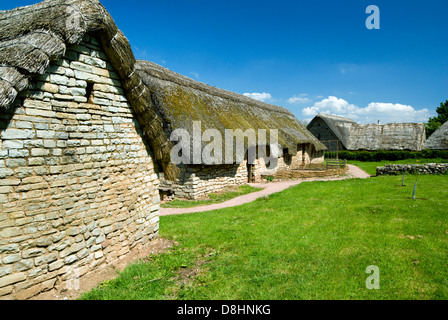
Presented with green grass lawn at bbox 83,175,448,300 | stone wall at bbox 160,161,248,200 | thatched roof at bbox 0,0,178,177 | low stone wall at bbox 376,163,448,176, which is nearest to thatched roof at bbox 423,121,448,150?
low stone wall at bbox 376,163,448,176

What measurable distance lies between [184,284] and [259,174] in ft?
48.1

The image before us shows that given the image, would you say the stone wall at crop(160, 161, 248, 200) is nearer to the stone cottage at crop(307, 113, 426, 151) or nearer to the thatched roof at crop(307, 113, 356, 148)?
the stone cottage at crop(307, 113, 426, 151)

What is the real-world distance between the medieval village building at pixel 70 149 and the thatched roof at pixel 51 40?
0.02 m

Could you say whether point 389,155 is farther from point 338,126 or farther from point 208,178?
point 208,178

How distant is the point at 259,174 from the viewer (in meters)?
18.9

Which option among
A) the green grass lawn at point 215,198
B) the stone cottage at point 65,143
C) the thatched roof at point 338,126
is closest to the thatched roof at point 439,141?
→ the thatched roof at point 338,126

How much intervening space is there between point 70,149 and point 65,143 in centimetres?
14

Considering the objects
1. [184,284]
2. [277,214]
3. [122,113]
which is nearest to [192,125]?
[277,214]

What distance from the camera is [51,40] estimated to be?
401 centimetres

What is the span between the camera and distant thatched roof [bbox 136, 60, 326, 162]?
12.7m

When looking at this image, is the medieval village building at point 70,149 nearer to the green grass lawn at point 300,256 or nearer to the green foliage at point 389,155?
the green grass lawn at point 300,256

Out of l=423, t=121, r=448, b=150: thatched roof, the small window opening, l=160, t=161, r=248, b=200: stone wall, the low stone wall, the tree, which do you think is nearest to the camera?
the small window opening

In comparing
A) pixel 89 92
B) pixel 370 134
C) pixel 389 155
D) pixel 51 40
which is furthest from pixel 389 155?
pixel 51 40

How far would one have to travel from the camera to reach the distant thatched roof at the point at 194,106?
41.7 feet
